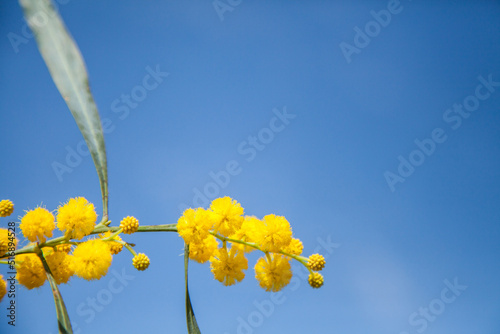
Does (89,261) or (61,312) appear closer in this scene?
(61,312)

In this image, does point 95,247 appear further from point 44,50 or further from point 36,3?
point 36,3

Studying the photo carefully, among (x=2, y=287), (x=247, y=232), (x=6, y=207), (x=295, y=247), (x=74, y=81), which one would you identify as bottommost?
(x=295, y=247)

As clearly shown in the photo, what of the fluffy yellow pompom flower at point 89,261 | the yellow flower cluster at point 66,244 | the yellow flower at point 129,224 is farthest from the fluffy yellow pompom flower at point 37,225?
the yellow flower at point 129,224

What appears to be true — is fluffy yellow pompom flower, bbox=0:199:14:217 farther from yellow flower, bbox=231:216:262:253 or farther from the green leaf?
yellow flower, bbox=231:216:262:253

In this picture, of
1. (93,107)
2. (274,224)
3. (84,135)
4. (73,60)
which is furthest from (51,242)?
(274,224)

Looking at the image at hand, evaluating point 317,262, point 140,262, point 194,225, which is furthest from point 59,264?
point 317,262

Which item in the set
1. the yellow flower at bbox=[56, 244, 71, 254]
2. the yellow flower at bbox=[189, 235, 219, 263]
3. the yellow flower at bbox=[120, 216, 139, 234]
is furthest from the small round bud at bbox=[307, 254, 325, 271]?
the yellow flower at bbox=[56, 244, 71, 254]

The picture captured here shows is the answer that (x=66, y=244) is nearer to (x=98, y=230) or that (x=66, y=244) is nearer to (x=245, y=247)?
(x=98, y=230)

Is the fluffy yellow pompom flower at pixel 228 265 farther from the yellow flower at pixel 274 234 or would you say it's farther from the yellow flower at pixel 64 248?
the yellow flower at pixel 64 248
